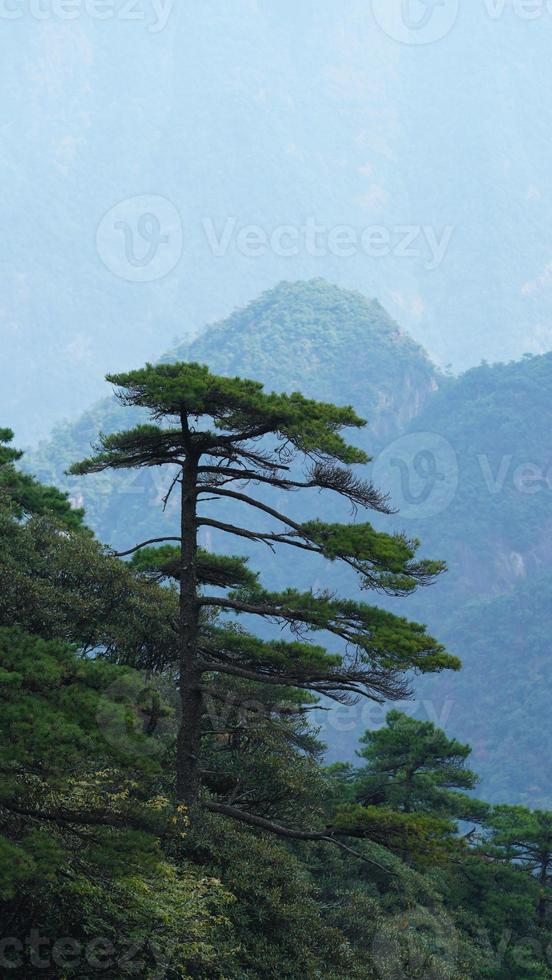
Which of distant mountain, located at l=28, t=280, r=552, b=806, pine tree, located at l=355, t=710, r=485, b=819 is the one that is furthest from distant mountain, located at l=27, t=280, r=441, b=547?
pine tree, located at l=355, t=710, r=485, b=819

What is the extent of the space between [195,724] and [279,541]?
2.98 metres

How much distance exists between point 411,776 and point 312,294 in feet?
461

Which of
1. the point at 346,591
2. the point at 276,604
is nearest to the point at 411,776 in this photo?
the point at 276,604

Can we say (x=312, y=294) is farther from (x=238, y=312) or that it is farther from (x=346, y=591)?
(x=346, y=591)

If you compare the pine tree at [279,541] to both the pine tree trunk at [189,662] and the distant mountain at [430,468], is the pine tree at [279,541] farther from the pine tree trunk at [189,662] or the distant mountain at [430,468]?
the distant mountain at [430,468]

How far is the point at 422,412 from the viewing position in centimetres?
15362

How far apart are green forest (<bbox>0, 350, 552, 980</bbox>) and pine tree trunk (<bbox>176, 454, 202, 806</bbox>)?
0.03 m

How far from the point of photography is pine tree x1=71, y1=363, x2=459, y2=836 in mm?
13297

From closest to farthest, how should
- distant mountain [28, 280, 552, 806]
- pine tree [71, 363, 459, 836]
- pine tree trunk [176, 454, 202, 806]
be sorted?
pine tree [71, 363, 459, 836] < pine tree trunk [176, 454, 202, 806] < distant mountain [28, 280, 552, 806]

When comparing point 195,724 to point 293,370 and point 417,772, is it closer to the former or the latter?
point 417,772

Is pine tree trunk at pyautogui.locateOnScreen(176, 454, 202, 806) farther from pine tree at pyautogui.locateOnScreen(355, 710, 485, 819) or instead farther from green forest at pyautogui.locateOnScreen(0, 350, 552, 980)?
pine tree at pyautogui.locateOnScreen(355, 710, 485, 819)

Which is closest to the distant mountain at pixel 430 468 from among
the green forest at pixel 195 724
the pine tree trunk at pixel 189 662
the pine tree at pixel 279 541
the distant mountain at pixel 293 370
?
the distant mountain at pixel 293 370

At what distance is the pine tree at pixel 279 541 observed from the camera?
13.3 metres

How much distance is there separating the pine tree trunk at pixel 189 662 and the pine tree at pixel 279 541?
14 millimetres
